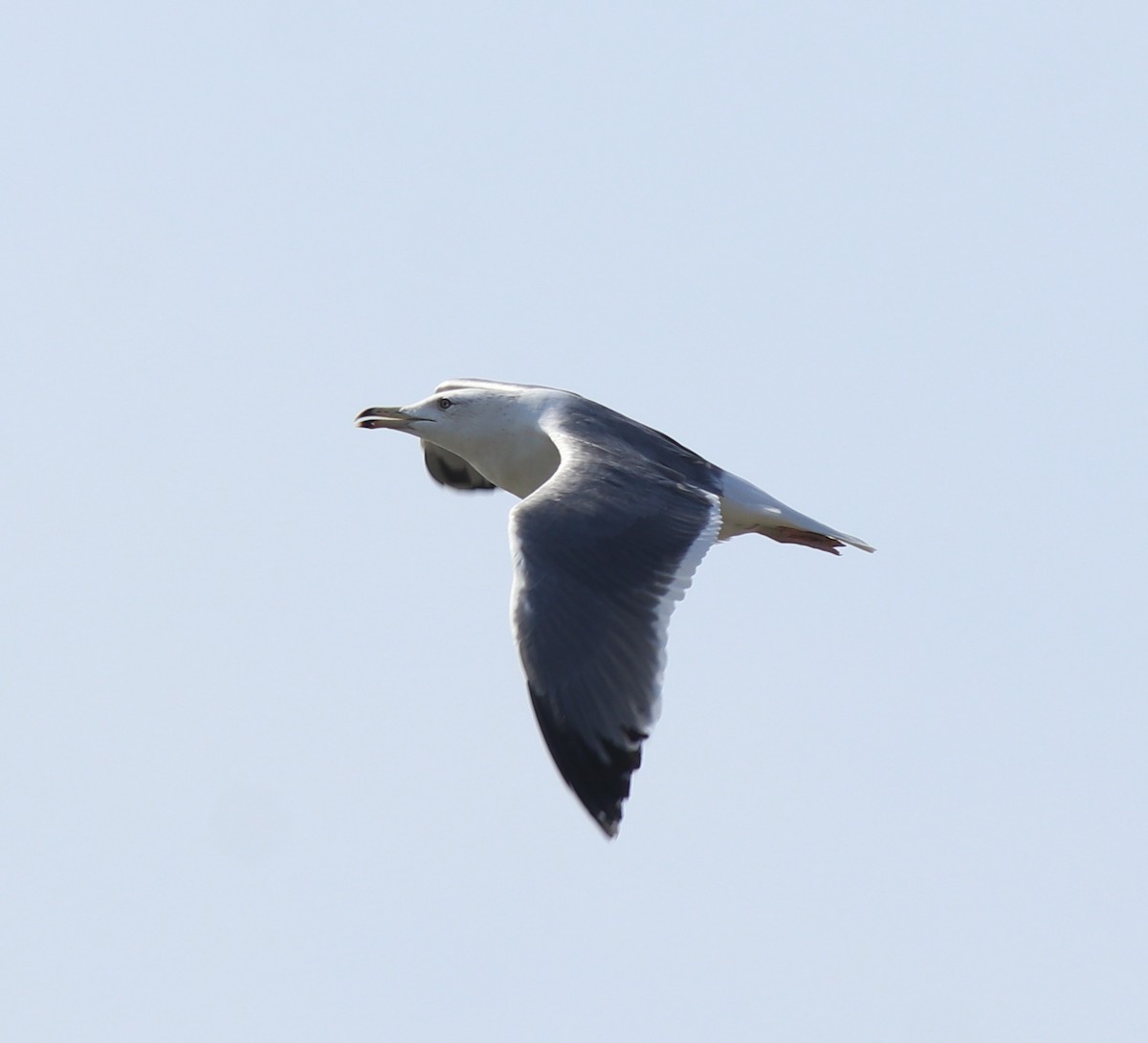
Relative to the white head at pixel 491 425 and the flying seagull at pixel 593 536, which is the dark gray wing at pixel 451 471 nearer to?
the flying seagull at pixel 593 536

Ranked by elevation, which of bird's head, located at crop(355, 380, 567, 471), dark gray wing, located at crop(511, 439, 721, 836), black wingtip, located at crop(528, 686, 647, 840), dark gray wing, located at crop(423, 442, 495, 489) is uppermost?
bird's head, located at crop(355, 380, 567, 471)

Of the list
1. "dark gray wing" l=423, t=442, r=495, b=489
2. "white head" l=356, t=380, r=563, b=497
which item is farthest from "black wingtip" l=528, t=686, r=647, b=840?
"dark gray wing" l=423, t=442, r=495, b=489

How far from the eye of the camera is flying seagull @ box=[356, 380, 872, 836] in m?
→ 9.51

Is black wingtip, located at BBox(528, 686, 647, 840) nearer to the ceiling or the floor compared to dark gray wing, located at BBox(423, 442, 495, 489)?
nearer to the floor

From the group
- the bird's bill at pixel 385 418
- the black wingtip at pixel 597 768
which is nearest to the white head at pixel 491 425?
the bird's bill at pixel 385 418

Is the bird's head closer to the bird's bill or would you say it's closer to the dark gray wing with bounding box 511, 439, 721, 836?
the bird's bill

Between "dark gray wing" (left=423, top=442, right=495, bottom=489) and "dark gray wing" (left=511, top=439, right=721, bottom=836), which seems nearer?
"dark gray wing" (left=511, top=439, right=721, bottom=836)

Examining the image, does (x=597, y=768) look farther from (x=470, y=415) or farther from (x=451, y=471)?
(x=451, y=471)

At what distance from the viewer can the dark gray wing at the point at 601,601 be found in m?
9.39

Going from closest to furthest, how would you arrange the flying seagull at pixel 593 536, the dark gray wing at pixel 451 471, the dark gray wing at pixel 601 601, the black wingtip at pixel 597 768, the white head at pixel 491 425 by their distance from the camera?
1. the black wingtip at pixel 597 768
2. the dark gray wing at pixel 601 601
3. the flying seagull at pixel 593 536
4. the white head at pixel 491 425
5. the dark gray wing at pixel 451 471

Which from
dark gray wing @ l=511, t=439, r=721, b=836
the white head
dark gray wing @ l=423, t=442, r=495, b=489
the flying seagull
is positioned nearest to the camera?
dark gray wing @ l=511, t=439, r=721, b=836

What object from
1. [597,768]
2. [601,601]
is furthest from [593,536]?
[597,768]

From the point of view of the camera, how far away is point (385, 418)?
14148 millimetres

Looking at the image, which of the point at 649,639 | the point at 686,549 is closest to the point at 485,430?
the point at 686,549
